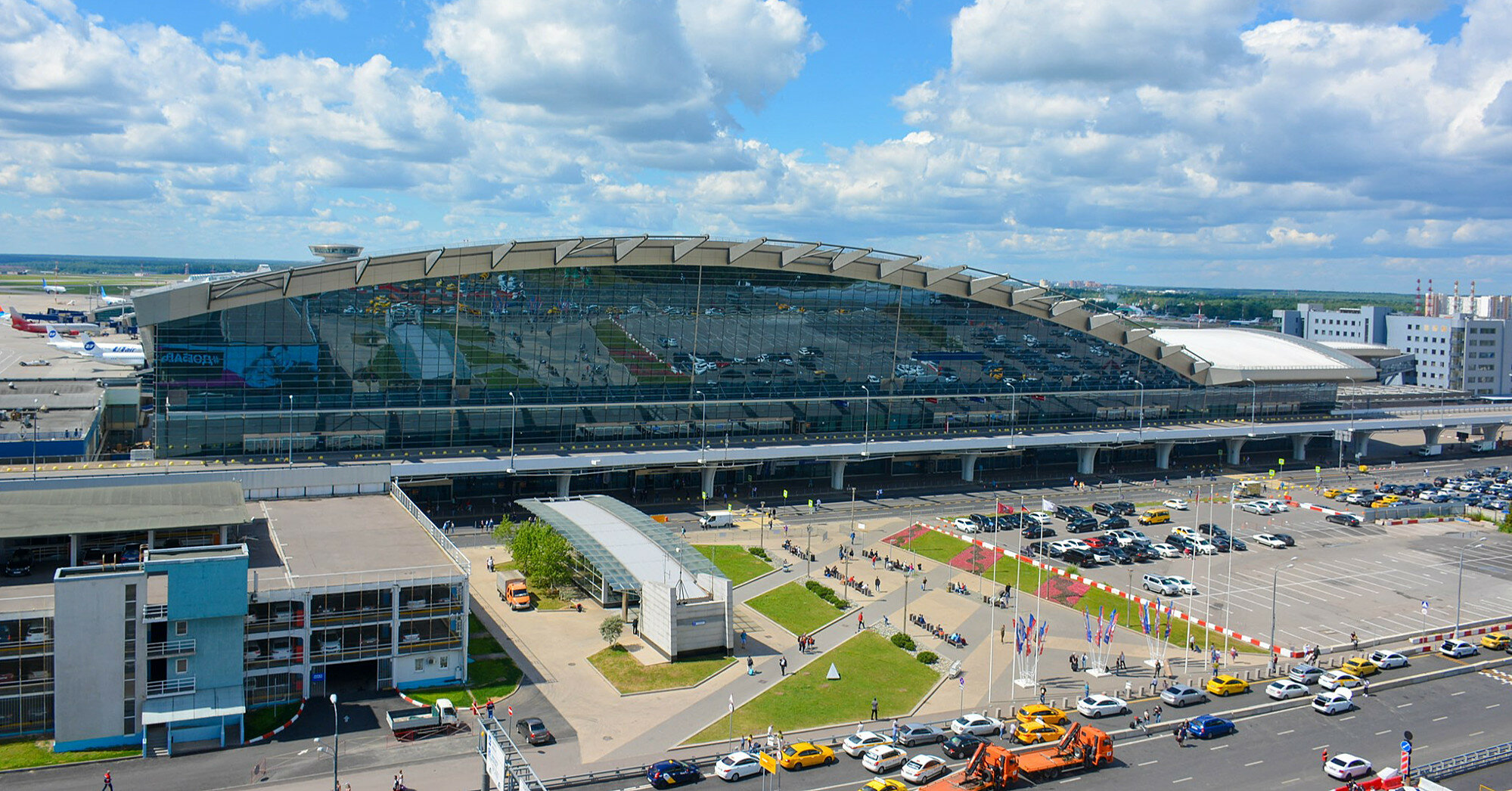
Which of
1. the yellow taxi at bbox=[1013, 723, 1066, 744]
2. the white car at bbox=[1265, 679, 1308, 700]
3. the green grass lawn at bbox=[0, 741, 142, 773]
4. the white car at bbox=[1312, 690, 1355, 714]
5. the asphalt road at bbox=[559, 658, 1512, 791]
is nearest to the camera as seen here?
the green grass lawn at bbox=[0, 741, 142, 773]

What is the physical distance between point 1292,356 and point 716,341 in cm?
7133

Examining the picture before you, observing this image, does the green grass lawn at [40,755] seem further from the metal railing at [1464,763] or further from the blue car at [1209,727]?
the metal railing at [1464,763]

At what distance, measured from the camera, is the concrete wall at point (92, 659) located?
1601 inches

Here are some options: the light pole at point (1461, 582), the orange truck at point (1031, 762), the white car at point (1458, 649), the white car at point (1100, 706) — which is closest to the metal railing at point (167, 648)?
the orange truck at point (1031, 762)

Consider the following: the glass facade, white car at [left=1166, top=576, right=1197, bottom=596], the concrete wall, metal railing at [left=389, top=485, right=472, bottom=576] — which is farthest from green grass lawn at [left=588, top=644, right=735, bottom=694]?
the glass facade

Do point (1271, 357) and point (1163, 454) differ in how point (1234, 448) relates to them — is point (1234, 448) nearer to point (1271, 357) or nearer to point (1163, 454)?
point (1163, 454)

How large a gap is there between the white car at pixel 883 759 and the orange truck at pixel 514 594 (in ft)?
80.5

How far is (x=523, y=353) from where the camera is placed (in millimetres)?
85312

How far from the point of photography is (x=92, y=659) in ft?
135

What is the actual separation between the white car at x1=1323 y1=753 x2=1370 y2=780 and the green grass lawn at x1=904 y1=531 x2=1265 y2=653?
48.4ft

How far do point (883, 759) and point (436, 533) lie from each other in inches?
1070

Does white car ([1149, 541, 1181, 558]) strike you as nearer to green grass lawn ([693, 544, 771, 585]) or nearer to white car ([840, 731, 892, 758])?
green grass lawn ([693, 544, 771, 585])

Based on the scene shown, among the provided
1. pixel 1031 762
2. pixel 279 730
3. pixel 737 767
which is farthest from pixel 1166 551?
pixel 279 730

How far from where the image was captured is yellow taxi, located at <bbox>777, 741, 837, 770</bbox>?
4075 centimetres
